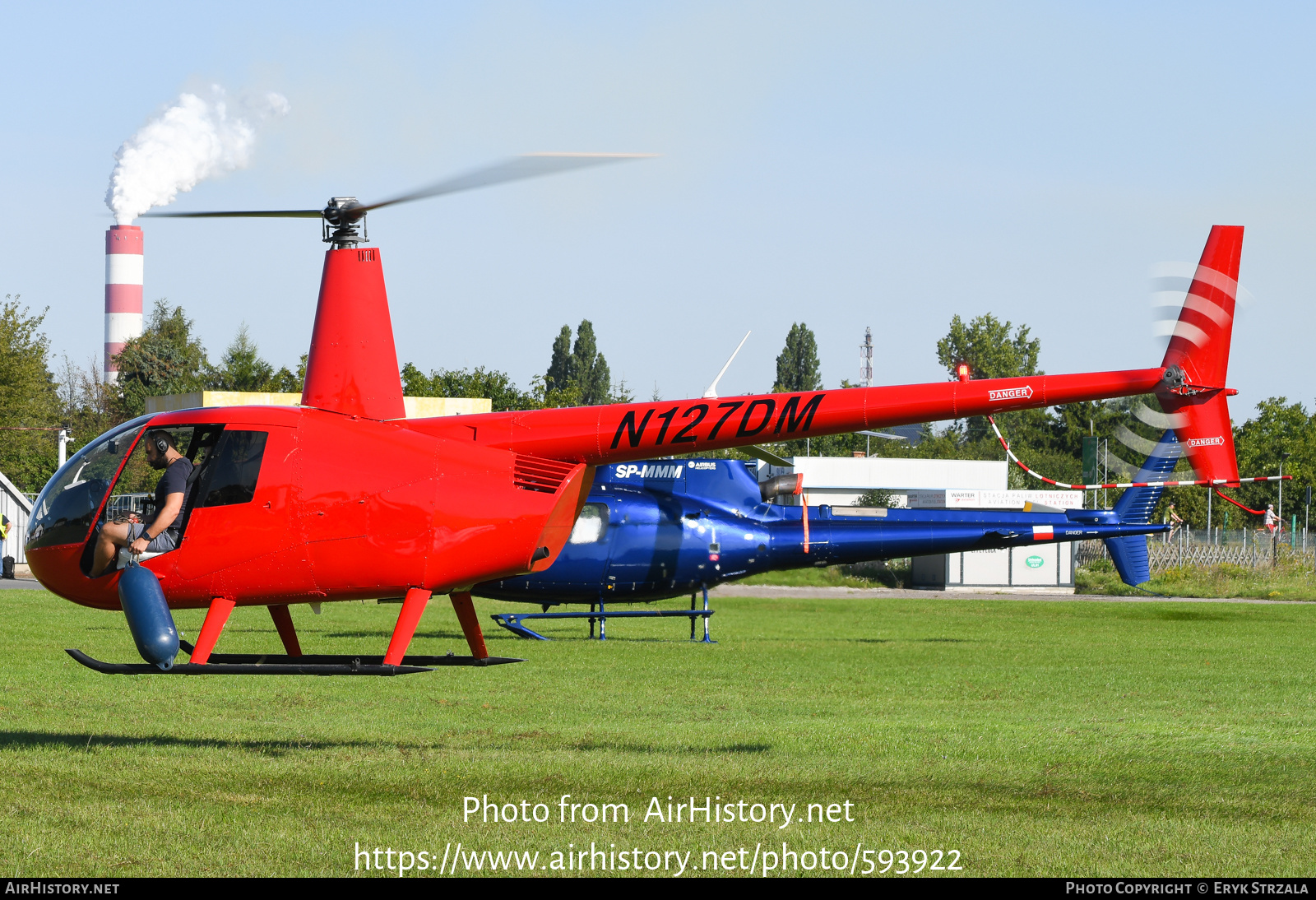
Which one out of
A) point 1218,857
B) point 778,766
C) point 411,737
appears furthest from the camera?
point 411,737

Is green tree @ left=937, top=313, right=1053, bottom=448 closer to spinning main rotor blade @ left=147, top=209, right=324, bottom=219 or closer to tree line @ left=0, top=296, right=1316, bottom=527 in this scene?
tree line @ left=0, top=296, right=1316, bottom=527

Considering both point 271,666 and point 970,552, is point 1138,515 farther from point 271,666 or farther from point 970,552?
point 271,666

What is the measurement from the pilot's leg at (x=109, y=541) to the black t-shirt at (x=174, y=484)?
303mm

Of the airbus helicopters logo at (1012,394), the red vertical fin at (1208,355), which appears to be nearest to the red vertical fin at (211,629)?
the airbus helicopters logo at (1012,394)

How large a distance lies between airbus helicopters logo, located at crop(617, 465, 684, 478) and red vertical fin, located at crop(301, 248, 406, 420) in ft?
42.8

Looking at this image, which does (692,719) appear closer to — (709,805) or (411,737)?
(411,737)

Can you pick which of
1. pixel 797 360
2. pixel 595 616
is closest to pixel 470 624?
pixel 595 616

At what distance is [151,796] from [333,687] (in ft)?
23.2

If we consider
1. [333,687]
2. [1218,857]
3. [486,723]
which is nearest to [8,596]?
[333,687]

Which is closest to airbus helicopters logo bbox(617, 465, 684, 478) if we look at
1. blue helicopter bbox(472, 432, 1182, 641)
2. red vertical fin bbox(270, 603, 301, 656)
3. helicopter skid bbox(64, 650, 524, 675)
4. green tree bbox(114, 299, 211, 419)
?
blue helicopter bbox(472, 432, 1182, 641)

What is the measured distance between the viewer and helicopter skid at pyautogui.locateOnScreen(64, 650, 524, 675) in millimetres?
10320

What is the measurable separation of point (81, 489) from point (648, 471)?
47.5ft

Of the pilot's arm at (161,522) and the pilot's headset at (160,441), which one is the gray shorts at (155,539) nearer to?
the pilot's arm at (161,522)
